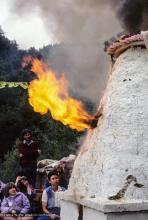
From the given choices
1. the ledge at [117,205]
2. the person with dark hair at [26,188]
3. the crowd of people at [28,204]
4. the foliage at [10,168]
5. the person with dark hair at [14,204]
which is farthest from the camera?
the foliage at [10,168]

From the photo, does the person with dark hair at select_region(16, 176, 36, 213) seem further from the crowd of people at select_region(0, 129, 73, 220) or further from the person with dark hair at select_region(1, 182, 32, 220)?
the person with dark hair at select_region(1, 182, 32, 220)

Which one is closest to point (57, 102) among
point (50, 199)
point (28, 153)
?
point (50, 199)

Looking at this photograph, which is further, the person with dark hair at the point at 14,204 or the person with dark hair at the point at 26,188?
the person with dark hair at the point at 26,188

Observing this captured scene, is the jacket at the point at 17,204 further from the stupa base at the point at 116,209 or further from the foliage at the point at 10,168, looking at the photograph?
the foliage at the point at 10,168

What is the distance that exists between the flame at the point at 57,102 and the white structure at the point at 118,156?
0.35m

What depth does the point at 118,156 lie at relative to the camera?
5.19m

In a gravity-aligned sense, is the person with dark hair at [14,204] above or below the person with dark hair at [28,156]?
below

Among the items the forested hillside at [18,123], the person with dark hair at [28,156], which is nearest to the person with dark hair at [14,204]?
the person with dark hair at [28,156]

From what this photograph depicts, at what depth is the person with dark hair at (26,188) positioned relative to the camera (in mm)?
9516

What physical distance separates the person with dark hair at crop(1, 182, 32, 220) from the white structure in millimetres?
3098

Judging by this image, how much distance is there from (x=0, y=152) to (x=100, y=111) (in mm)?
19940

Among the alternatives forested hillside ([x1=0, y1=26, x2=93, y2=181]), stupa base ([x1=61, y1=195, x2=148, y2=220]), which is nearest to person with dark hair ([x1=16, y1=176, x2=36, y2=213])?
stupa base ([x1=61, y1=195, x2=148, y2=220])

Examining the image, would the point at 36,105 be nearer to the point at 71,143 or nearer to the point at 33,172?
the point at 33,172

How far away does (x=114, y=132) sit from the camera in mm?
5391
